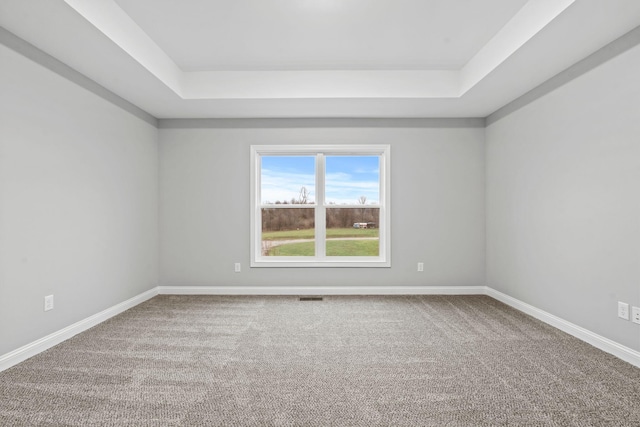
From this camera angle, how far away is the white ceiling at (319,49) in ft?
7.77

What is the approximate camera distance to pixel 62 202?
2.89 metres

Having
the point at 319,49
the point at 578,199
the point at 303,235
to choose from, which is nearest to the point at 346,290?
the point at 303,235

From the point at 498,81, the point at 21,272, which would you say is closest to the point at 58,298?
the point at 21,272

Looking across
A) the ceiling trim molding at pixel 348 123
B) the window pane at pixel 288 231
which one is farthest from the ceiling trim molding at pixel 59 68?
the window pane at pixel 288 231

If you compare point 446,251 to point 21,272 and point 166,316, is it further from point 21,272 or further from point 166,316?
point 21,272

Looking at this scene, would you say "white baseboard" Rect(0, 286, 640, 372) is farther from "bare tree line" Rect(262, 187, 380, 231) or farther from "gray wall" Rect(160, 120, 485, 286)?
"bare tree line" Rect(262, 187, 380, 231)

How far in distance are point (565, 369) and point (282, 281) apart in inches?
125

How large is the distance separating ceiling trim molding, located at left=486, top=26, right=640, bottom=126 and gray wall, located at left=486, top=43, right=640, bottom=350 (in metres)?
0.05

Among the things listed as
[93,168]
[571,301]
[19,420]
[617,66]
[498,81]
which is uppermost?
[498,81]

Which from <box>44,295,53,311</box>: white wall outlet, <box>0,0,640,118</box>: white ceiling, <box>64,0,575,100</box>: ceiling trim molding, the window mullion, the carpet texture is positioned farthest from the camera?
the window mullion

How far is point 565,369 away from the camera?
235 cm

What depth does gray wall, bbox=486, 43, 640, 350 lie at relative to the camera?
2463 mm

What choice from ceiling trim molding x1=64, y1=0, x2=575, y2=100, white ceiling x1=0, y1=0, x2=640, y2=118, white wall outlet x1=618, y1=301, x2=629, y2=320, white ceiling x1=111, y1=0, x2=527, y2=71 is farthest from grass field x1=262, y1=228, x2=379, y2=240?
white wall outlet x1=618, y1=301, x2=629, y2=320

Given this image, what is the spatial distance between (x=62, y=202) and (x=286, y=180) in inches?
101
